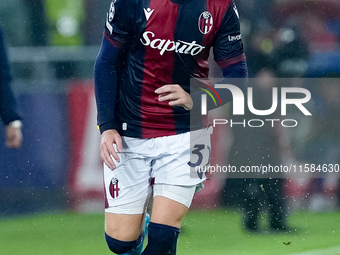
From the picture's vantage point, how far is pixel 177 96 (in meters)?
2.99

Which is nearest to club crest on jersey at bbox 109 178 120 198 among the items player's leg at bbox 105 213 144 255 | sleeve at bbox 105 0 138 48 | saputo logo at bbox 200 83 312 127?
player's leg at bbox 105 213 144 255

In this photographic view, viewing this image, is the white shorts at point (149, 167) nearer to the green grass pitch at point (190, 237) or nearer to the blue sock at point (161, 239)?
the blue sock at point (161, 239)

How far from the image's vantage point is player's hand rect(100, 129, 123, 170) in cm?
299

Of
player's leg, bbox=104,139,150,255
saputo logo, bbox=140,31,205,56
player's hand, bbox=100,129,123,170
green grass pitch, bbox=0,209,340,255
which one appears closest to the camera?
player's hand, bbox=100,129,123,170

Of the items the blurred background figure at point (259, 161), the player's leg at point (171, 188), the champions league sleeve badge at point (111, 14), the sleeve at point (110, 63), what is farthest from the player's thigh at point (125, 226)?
the blurred background figure at point (259, 161)

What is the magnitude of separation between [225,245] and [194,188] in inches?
42.2

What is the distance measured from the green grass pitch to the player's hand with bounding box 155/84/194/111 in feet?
4.15

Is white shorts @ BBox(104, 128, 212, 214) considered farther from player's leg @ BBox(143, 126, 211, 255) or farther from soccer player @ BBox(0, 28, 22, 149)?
soccer player @ BBox(0, 28, 22, 149)

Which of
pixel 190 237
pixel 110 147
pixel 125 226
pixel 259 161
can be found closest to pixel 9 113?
pixel 110 147

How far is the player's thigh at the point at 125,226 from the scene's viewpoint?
323 cm

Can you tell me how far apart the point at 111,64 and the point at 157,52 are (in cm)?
23

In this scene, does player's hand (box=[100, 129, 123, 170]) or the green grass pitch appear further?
the green grass pitch

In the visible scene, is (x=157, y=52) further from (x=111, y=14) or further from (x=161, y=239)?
(x=161, y=239)

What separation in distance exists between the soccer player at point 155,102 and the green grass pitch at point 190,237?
808 mm
